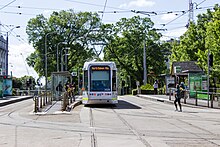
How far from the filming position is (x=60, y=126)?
17.2 metres

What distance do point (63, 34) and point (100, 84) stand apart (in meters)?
46.1

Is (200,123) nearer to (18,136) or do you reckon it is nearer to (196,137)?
(196,137)

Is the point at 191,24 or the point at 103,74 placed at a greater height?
the point at 191,24

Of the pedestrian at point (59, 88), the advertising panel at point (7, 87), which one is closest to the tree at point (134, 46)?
the advertising panel at point (7, 87)

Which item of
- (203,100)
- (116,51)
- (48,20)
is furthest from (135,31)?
(203,100)

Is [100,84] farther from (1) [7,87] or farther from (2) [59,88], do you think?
(1) [7,87]

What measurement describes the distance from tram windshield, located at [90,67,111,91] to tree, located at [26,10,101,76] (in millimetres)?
44168

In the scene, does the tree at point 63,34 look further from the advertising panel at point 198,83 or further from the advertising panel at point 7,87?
the advertising panel at point 198,83

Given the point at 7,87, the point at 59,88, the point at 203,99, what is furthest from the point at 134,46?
the point at 203,99

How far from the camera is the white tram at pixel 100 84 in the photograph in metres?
29.1

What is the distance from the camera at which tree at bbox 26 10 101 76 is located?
73.4m

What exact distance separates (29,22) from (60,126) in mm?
59178

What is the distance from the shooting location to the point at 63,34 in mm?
74250

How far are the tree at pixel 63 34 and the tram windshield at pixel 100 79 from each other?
4417 centimetres
